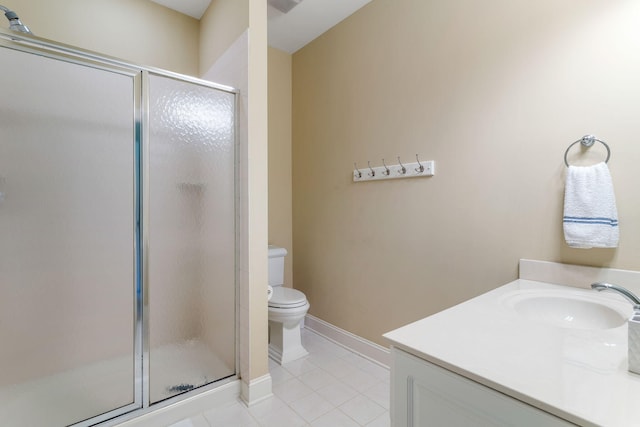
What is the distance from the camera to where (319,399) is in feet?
5.73

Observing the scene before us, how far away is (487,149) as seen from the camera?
1560 mm

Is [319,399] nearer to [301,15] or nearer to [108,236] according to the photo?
[108,236]

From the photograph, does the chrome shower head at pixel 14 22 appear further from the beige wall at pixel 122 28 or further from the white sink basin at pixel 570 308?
the white sink basin at pixel 570 308

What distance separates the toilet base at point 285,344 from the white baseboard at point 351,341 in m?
0.30

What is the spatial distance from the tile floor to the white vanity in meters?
0.95

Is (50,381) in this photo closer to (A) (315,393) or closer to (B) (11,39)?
(A) (315,393)

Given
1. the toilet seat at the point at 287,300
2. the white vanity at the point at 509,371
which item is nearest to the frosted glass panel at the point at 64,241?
the toilet seat at the point at 287,300

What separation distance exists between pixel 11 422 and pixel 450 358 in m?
1.84

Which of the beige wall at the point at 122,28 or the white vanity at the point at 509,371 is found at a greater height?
the beige wall at the point at 122,28

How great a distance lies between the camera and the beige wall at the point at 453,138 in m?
1.22

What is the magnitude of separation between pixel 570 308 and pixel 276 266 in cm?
196

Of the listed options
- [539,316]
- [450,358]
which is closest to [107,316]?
[450,358]

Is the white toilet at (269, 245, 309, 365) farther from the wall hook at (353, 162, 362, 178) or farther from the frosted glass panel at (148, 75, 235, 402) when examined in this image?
the wall hook at (353, 162, 362, 178)

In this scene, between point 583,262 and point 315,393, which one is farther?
point 315,393
